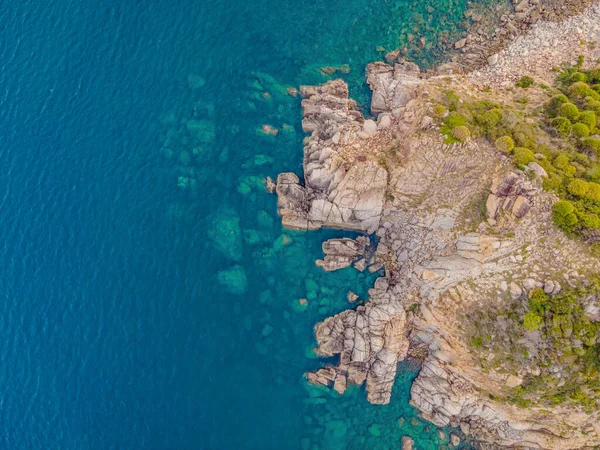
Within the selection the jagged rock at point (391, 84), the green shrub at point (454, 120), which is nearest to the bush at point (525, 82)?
the green shrub at point (454, 120)

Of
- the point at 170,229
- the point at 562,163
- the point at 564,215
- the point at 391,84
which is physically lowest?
the point at 170,229

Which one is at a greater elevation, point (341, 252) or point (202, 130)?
point (202, 130)

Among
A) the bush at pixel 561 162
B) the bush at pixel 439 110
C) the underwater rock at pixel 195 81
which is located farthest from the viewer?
the underwater rock at pixel 195 81

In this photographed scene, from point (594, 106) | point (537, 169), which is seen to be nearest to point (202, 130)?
point (537, 169)

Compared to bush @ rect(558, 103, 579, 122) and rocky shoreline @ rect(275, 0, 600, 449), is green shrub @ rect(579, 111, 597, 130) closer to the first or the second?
bush @ rect(558, 103, 579, 122)

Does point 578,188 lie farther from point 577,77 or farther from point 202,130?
point 202,130

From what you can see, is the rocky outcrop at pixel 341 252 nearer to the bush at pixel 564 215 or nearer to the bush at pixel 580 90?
the bush at pixel 564 215
